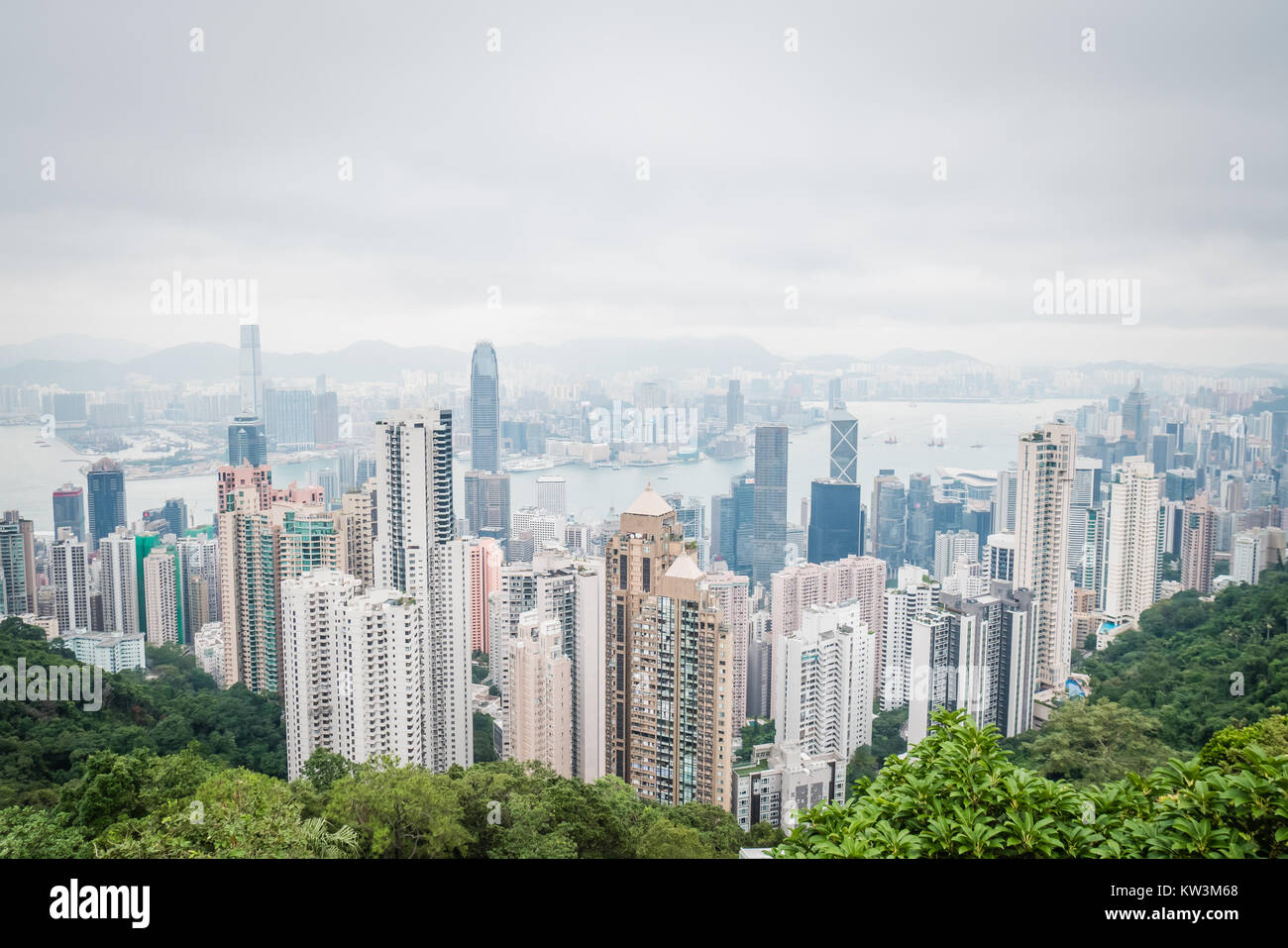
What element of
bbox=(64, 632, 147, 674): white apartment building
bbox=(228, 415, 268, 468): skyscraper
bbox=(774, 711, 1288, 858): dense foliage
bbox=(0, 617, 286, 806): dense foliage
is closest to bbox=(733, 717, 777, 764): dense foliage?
bbox=(0, 617, 286, 806): dense foliage

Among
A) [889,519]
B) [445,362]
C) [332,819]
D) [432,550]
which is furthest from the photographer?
A: [432,550]

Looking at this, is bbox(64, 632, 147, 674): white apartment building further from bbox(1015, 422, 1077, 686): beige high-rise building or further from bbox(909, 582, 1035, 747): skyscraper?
bbox(1015, 422, 1077, 686): beige high-rise building

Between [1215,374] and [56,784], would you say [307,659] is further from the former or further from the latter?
[1215,374]

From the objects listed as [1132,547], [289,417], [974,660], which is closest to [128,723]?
[289,417]

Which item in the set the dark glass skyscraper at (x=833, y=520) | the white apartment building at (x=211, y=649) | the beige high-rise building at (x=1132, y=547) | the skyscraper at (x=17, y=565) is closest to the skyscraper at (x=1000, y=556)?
the beige high-rise building at (x=1132, y=547)

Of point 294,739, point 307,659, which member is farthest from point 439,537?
point 294,739

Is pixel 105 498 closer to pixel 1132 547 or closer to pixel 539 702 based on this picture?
pixel 539 702

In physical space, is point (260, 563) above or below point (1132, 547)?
below
